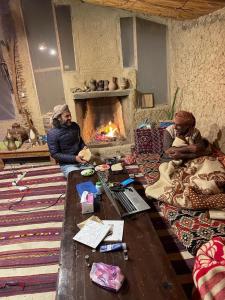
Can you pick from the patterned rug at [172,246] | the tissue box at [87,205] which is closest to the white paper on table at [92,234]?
the tissue box at [87,205]

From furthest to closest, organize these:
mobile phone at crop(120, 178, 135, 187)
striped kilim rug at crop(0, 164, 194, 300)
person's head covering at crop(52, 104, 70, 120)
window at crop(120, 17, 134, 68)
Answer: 1. window at crop(120, 17, 134, 68)
2. person's head covering at crop(52, 104, 70, 120)
3. mobile phone at crop(120, 178, 135, 187)
4. striped kilim rug at crop(0, 164, 194, 300)

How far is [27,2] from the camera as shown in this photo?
3.49 meters

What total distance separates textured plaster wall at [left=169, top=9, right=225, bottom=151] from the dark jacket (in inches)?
61.7

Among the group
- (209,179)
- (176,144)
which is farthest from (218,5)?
(209,179)

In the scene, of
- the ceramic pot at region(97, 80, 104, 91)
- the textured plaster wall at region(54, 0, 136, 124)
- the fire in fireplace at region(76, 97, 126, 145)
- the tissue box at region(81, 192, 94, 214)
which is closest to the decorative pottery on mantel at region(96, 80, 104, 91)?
the ceramic pot at region(97, 80, 104, 91)

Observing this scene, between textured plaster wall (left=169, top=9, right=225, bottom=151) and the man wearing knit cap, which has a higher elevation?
textured plaster wall (left=169, top=9, right=225, bottom=151)

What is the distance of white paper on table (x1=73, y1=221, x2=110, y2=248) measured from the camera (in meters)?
1.47

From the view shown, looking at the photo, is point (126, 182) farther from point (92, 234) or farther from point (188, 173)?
point (92, 234)

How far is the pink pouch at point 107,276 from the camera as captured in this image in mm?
1189

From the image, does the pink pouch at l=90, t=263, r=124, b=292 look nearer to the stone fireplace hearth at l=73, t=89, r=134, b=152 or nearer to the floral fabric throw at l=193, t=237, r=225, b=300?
the floral fabric throw at l=193, t=237, r=225, b=300

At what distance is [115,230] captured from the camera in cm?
157

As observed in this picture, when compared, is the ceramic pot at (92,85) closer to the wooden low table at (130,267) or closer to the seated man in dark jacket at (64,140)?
the seated man in dark jacket at (64,140)

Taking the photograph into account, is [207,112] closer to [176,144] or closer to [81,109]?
[176,144]

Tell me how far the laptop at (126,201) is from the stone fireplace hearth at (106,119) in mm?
2083
